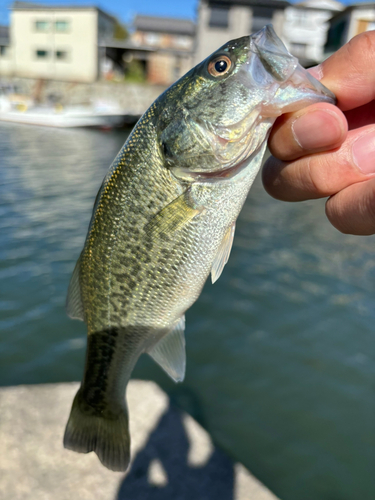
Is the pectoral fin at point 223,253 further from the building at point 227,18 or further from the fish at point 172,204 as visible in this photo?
the building at point 227,18

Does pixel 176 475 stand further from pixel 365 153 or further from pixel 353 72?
pixel 353 72

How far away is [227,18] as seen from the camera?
34188 millimetres

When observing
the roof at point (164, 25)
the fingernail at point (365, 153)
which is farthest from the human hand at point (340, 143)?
the roof at point (164, 25)

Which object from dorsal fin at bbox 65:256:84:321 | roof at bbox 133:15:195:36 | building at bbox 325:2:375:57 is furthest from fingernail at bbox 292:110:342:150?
roof at bbox 133:15:195:36

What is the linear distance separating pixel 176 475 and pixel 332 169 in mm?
2458

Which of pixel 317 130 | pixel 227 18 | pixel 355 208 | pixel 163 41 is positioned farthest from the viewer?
pixel 163 41

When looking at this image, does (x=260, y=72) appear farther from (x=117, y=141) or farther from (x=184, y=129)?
(x=117, y=141)

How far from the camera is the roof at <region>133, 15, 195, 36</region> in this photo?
51.6 metres

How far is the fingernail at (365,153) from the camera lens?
1765mm

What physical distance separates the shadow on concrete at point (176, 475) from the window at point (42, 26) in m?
48.2

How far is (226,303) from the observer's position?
21.0ft

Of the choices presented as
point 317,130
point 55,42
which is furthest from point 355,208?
point 55,42

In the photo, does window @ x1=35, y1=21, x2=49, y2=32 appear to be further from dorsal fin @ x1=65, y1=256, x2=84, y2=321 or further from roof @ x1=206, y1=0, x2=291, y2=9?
dorsal fin @ x1=65, y1=256, x2=84, y2=321

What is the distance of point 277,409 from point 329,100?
12.3ft
